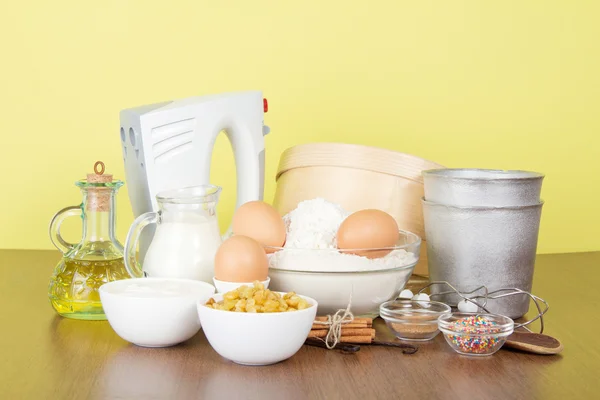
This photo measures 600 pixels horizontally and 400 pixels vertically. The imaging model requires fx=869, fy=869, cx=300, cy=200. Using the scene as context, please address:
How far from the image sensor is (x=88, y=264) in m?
1.29

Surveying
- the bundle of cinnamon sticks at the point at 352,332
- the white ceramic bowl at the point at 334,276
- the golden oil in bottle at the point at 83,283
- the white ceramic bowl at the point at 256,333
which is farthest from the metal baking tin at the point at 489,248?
the golden oil in bottle at the point at 83,283

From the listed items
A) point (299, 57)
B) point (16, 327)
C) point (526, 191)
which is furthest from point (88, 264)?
point (299, 57)

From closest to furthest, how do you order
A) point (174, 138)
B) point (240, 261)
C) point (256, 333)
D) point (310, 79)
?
1. point (256, 333)
2. point (240, 261)
3. point (174, 138)
4. point (310, 79)

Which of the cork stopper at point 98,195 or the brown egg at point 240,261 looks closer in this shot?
the brown egg at point 240,261

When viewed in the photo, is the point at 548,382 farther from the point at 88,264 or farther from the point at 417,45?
the point at 417,45

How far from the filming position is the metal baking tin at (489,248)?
4.31 ft

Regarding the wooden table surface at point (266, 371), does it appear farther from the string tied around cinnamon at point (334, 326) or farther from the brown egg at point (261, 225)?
the brown egg at point (261, 225)

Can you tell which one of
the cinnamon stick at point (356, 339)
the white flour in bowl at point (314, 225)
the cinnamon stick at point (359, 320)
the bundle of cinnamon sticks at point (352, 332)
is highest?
the white flour in bowl at point (314, 225)

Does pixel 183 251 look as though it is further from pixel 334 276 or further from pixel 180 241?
pixel 334 276

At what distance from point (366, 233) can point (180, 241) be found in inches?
10.5

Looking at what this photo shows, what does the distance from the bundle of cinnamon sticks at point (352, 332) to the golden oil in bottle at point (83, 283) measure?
326 millimetres

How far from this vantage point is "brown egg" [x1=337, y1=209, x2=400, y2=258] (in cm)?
123

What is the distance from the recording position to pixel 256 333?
1.03 meters

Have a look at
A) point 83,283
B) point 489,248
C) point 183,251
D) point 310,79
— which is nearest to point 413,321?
point 489,248
